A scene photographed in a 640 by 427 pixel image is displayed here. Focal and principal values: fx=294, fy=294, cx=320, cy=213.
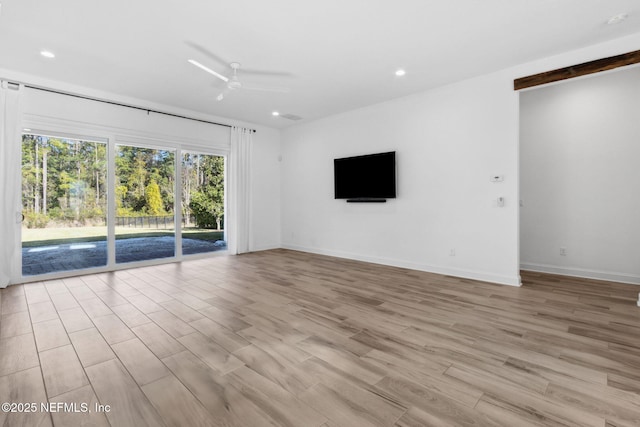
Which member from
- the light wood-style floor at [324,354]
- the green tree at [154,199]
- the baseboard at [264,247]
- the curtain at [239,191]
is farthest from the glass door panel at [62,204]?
the baseboard at [264,247]

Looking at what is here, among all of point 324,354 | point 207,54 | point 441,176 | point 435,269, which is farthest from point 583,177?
point 207,54

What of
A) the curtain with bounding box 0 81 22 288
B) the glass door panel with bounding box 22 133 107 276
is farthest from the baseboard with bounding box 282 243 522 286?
the curtain with bounding box 0 81 22 288

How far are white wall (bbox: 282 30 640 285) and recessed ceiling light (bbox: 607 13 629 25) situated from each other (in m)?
0.51

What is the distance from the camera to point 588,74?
3.43 metres

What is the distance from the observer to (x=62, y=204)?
452 centimetres

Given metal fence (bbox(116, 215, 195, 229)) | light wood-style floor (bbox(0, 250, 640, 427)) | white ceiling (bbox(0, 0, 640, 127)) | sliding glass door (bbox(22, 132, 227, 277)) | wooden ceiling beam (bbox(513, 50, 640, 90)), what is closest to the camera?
light wood-style floor (bbox(0, 250, 640, 427))

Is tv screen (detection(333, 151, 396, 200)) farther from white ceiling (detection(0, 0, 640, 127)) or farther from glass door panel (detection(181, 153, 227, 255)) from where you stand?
glass door panel (detection(181, 153, 227, 255))

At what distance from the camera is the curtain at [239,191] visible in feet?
20.7

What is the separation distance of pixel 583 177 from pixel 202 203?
660cm

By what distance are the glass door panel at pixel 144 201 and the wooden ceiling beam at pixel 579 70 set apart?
19.1 ft

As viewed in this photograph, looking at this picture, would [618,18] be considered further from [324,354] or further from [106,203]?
[106,203]

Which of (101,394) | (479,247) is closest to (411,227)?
(479,247)

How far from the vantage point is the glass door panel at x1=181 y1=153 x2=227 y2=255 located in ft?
19.1

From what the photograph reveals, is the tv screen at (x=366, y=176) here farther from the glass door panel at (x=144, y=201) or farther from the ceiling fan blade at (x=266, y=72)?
the glass door panel at (x=144, y=201)
